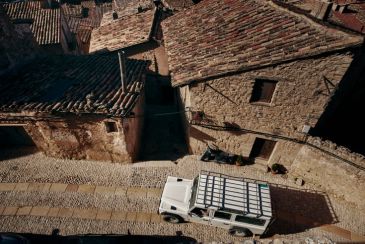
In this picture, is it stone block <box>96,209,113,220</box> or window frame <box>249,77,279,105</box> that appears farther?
stone block <box>96,209,113,220</box>

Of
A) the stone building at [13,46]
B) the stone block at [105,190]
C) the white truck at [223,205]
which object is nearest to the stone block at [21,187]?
the stone block at [105,190]

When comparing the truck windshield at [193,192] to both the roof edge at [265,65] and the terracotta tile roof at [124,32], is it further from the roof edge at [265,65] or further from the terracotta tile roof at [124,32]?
the terracotta tile roof at [124,32]

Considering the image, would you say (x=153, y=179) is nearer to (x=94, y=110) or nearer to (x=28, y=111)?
(x=94, y=110)

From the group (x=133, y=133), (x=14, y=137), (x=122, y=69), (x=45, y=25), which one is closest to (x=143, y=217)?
(x=133, y=133)

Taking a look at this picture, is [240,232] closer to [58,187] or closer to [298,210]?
[298,210]

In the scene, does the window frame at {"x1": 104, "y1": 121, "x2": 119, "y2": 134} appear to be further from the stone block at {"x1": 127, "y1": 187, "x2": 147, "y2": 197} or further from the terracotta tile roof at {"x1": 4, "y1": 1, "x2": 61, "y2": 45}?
the terracotta tile roof at {"x1": 4, "y1": 1, "x2": 61, "y2": 45}

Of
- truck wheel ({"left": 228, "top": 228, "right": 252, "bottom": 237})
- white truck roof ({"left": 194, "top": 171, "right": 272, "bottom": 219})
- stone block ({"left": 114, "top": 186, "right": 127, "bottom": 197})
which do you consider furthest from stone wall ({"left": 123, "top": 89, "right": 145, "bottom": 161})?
truck wheel ({"left": 228, "top": 228, "right": 252, "bottom": 237})
